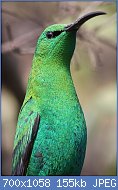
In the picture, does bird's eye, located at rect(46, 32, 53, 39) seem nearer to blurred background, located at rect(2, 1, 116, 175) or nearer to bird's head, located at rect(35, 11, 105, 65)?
bird's head, located at rect(35, 11, 105, 65)

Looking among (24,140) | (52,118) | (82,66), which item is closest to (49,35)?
(52,118)

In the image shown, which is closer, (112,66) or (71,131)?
(71,131)

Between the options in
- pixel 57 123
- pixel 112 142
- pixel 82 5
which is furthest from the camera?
pixel 112 142

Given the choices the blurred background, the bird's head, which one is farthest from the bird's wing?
the blurred background

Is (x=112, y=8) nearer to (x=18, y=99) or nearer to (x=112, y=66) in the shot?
(x=18, y=99)

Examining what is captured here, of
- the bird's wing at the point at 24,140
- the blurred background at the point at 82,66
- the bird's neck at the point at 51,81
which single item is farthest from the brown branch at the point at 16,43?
the bird's wing at the point at 24,140

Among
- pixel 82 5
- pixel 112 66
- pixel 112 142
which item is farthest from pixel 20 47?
pixel 112 66

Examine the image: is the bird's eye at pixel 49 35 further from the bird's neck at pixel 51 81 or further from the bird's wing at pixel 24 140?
the bird's wing at pixel 24 140
